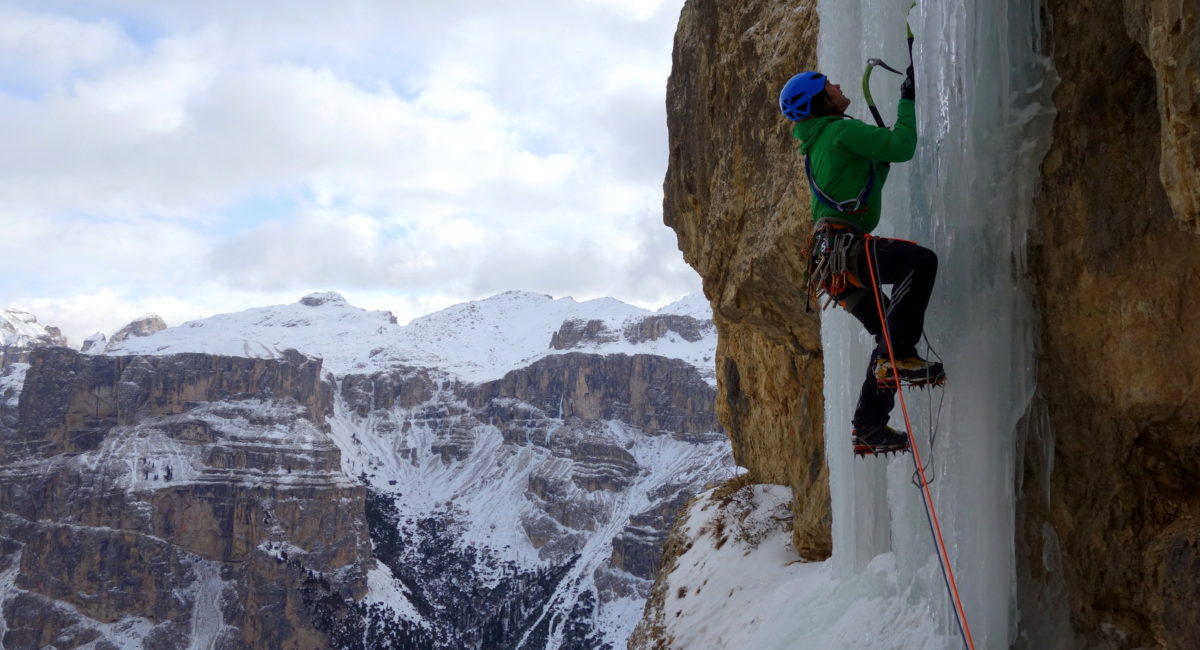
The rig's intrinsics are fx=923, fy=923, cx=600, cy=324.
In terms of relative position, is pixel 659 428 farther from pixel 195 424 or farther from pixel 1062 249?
pixel 1062 249

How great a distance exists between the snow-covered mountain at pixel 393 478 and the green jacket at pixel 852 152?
109 metres

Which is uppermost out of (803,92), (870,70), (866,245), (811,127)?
(870,70)

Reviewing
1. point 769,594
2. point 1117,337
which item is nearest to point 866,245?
point 1117,337

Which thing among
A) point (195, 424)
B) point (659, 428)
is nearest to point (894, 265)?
point (195, 424)

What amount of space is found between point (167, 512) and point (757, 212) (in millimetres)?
116240

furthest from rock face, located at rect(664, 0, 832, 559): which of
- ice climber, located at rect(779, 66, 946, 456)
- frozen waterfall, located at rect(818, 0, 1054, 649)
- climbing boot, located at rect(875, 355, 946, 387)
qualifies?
climbing boot, located at rect(875, 355, 946, 387)

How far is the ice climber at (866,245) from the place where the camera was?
486 centimetres

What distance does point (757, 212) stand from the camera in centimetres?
923

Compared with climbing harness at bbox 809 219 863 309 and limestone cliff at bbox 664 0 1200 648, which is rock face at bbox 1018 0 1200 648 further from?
climbing harness at bbox 809 219 863 309

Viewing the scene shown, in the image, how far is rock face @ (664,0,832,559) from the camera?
28.6 ft

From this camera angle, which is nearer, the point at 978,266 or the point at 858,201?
the point at 978,266

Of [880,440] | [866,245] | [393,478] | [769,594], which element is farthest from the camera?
[393,478]

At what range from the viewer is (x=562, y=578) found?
5118 inches

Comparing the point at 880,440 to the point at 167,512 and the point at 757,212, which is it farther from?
the point at 167,512
